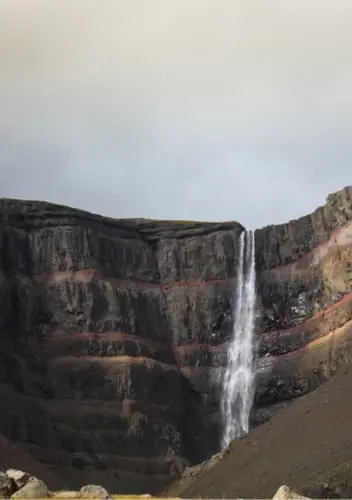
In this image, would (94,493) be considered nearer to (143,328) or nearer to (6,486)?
(6,486)

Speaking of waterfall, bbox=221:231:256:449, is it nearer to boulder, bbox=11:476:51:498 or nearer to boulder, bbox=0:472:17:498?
boulder, bbox=11:476:51:498

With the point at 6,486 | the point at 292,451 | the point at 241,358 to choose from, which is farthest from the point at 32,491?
the point at 241,358

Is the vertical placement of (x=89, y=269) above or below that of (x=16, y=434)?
above

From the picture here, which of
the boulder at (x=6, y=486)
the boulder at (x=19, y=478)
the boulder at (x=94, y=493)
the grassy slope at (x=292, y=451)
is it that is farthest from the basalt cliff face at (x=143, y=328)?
the boulder at (x=6, y=486)

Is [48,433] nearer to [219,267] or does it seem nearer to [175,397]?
[175,397]

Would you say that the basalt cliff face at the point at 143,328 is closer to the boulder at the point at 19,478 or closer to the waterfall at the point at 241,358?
the waterfall at the point at 241,358

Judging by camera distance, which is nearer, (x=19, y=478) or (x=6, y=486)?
(x=6, y=486)

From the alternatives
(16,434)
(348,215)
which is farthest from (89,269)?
(348,215)
